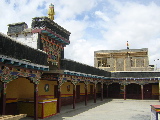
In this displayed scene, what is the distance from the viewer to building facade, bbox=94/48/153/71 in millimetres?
37906

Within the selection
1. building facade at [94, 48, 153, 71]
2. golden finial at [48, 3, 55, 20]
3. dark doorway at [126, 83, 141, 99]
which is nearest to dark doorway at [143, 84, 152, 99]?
dark doorway at [126, 83, 141, 99]

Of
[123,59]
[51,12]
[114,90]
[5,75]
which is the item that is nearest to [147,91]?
[114,90]

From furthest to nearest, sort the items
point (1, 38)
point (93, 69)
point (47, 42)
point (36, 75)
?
point (93, 69) → point (47, 42) → point (36, 75) → point (1, 38)

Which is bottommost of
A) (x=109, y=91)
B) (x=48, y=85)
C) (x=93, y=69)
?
(x=109, y=91)

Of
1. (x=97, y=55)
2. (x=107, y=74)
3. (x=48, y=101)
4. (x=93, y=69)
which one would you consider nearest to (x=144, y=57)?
(x=97, y=55)

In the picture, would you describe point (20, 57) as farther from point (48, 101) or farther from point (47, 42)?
point (47, 42)

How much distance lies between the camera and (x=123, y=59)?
38.9m

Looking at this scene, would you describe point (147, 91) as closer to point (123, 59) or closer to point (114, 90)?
point (114, 90)

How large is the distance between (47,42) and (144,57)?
25.6 m

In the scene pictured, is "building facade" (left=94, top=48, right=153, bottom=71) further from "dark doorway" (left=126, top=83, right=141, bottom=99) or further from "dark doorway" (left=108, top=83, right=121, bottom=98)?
"dark doorway" (left=126, top=83, right=141, bottom=99)

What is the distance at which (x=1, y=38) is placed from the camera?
9.30 metres

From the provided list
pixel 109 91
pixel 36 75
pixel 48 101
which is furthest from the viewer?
pixel 109 91

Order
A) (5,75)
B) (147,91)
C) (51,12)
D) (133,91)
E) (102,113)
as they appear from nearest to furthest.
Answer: (5,75)
(102,113)
(51,12)
(147,91)
(133,91)

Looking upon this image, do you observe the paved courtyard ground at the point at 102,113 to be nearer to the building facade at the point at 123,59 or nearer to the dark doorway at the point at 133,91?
the dark doorway at the point at 133,91
